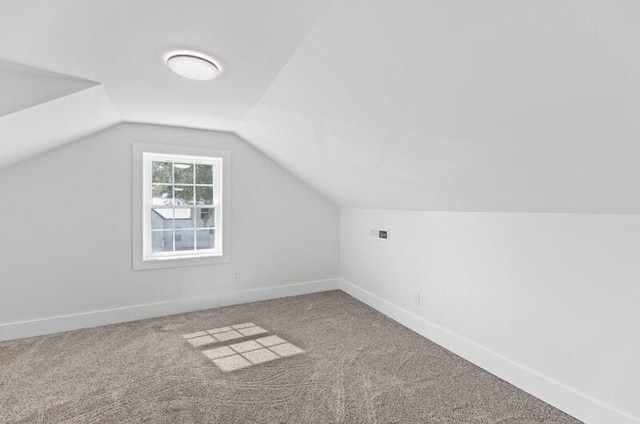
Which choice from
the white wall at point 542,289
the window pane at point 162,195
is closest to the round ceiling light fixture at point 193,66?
the window pane at point 162,195

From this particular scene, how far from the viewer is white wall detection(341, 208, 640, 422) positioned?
178 cm

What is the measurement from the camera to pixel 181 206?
3.78 m

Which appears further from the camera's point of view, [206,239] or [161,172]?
[206,239]

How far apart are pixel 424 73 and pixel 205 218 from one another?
124 inches

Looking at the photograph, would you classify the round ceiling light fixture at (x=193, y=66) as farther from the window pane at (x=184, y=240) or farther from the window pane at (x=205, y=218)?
the window pane at (x=184, y=240)

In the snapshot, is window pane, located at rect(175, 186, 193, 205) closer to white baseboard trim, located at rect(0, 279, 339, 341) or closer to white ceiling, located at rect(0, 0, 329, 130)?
white baseboard trim, located at rect(0, 279, 339, 341)

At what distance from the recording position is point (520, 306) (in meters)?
2.29

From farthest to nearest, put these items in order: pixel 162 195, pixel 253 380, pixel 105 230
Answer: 1. pixel 162 195
2. pixel 105 230
3. pixel 253 380

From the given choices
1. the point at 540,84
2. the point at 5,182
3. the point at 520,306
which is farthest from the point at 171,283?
the point at 540,84

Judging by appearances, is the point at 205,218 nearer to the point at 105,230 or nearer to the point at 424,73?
the point at 105,230

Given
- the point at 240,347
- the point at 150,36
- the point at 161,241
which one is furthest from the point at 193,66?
the point at 161,241

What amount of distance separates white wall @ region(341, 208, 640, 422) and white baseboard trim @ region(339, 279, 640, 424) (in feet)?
0.13

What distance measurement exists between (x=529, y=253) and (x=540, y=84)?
1.37 metres

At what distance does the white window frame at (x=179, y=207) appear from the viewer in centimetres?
345
